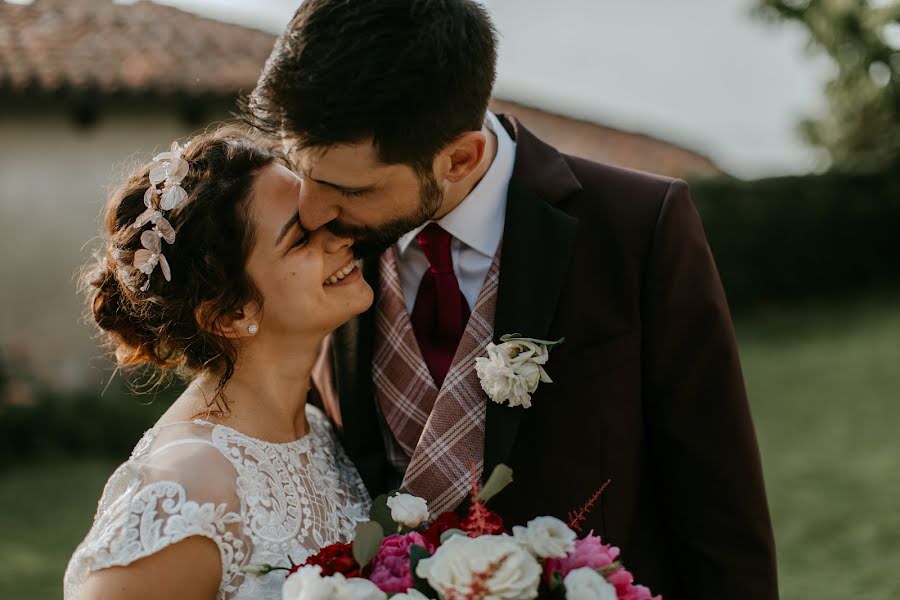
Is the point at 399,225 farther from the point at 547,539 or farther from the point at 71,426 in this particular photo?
the point at 71,426

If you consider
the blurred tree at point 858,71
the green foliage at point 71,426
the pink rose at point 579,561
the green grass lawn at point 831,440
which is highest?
the blurred tree at point 858,71

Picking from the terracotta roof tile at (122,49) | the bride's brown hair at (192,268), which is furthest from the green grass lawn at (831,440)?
the terracotta roof tile at (122,49)

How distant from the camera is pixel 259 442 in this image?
263cm

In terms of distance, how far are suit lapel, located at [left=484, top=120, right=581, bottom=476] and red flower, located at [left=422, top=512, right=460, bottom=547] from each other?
1.50 ft

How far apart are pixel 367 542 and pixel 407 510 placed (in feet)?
0.50

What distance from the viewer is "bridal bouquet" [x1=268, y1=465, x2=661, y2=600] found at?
5.55 ft

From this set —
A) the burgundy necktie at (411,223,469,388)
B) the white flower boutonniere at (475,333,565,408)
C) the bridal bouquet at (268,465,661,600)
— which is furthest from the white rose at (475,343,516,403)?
the bridal bouquet at (268,465,661,600)

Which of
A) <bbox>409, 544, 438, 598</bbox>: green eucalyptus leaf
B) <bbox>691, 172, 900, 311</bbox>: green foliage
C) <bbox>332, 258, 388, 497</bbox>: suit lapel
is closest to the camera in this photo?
<bbox>409, 544, 438, 598</bbox>: green eucalyptus leaf

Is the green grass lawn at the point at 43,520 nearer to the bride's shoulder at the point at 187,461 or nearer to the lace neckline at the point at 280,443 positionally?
the lace neckline at the point at 280,443

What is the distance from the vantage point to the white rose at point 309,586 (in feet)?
5.77

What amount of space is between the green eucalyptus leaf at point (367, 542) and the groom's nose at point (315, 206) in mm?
910

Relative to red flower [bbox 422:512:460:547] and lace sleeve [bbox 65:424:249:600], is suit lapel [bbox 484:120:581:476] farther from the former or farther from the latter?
lace sleeve [bbox 65:424:249:600]

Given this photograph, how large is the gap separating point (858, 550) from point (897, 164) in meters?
10.2

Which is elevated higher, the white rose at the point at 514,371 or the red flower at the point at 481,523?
the white rose at the point at 514,371
